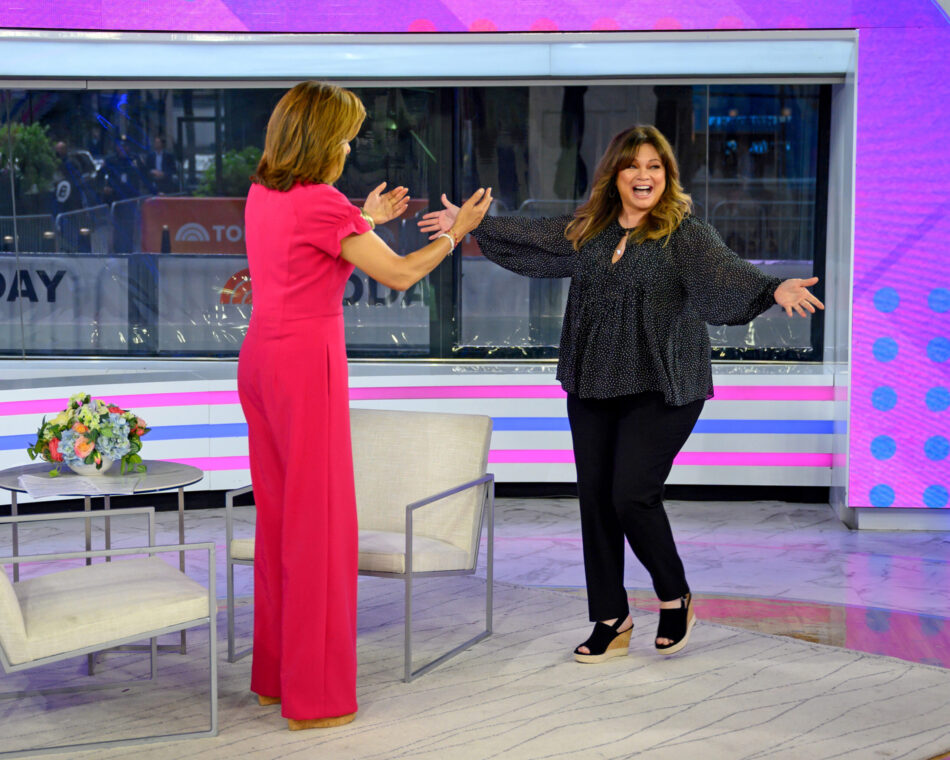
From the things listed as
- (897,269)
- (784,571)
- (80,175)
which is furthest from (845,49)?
(80,175)

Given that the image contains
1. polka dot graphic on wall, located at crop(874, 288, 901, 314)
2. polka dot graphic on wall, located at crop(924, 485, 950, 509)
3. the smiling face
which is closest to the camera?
the smiling face

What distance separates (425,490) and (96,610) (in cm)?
136

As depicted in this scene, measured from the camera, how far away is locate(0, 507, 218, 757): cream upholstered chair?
2.82m

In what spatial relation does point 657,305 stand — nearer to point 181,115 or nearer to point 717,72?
point 717,72

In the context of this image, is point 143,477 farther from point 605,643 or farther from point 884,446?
point 884,446

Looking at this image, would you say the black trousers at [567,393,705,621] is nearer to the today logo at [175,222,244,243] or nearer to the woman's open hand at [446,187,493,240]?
the woman's open hand at [446,187,493,240]

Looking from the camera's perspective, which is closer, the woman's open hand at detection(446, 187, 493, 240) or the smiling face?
the woman's open hand at detection(446, 187, 493, 240)

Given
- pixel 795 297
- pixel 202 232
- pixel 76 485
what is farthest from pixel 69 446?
pixel 202 232

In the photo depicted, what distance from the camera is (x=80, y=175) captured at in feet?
21.0

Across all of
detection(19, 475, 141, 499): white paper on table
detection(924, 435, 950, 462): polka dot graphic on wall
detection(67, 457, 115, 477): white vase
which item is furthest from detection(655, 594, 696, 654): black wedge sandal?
detection(924, 435, 950, 462): polka dot graphic on wall

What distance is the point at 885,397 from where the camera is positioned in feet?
17.9

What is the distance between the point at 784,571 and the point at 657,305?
6.10 feet

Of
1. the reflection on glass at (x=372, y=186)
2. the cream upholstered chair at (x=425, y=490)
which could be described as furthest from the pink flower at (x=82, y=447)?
the reflection on glass at (x=372, y=186)

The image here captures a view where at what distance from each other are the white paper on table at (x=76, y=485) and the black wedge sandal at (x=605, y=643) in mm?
1519
